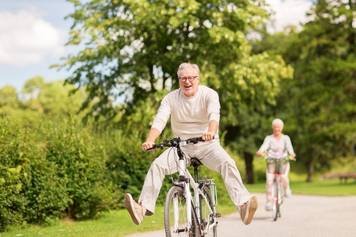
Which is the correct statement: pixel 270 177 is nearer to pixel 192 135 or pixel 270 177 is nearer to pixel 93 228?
pixel 93 228

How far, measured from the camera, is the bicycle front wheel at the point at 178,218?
25.7ft

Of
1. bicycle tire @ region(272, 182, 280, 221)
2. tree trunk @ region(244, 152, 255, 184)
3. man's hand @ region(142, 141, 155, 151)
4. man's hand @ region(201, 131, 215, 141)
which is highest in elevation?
man's hand @ region(201, 131, 215, 141)

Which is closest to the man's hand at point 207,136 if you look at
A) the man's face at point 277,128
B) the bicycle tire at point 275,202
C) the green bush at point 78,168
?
the bicycle tire at point 275,202

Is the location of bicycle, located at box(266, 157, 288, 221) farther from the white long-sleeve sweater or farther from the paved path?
the white long-sleeve sweater

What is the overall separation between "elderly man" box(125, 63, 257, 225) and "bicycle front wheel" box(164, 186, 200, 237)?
230 millimetres

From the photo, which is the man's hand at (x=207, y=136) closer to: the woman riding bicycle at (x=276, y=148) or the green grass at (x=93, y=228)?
the green grass at (x=93, y=228)

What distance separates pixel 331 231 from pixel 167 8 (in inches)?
690

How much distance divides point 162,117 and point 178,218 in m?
1.15

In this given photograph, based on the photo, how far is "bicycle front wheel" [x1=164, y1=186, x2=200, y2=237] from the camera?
7848mm

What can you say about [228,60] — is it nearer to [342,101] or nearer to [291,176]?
[342,101]

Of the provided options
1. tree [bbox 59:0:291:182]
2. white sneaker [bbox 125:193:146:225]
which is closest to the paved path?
white sneaker [bbox 125:193:146:225]

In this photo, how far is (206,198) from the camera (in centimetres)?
852

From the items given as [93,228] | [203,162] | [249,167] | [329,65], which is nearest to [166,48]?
[329,65]

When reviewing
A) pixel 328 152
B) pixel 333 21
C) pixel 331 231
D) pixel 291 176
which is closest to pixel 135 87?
pixel 333 21
